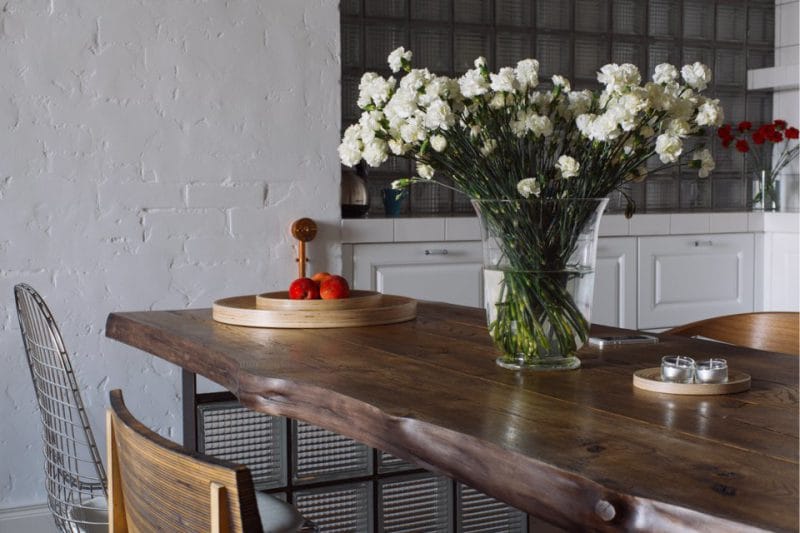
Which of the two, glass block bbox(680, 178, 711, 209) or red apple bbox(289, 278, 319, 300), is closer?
red apple bbox(289, 278, 319, 300)

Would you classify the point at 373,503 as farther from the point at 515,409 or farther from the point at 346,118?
the point at 346,118

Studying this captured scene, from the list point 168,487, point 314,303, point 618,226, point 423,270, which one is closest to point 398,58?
point 314,303

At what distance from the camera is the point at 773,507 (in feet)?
3.05

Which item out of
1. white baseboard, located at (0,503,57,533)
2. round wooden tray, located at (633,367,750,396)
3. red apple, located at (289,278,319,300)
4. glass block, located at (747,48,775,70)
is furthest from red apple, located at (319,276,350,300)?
glass block, located at (747,48,775,70)

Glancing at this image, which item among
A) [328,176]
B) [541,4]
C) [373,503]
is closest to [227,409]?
[373,503]

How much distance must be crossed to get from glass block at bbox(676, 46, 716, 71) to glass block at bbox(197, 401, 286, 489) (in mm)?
2918

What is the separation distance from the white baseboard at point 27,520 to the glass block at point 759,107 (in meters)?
3.40

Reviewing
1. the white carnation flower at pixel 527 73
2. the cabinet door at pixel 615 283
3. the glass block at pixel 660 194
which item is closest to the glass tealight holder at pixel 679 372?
the white carnation flower at pixel 527 73

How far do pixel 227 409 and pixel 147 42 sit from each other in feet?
4.00

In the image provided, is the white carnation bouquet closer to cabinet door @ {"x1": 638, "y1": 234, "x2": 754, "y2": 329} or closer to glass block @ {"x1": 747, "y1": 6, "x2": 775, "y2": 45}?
cabinet door @ {"x1": 638, "y1": 234, "x2": 754, "y2": 329}

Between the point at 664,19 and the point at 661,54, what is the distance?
5.8 inches

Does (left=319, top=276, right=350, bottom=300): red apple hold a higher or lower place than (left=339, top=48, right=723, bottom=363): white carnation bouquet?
lower

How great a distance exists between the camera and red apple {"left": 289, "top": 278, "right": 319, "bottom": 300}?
2.41m

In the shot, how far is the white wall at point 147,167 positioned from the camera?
3.04m
